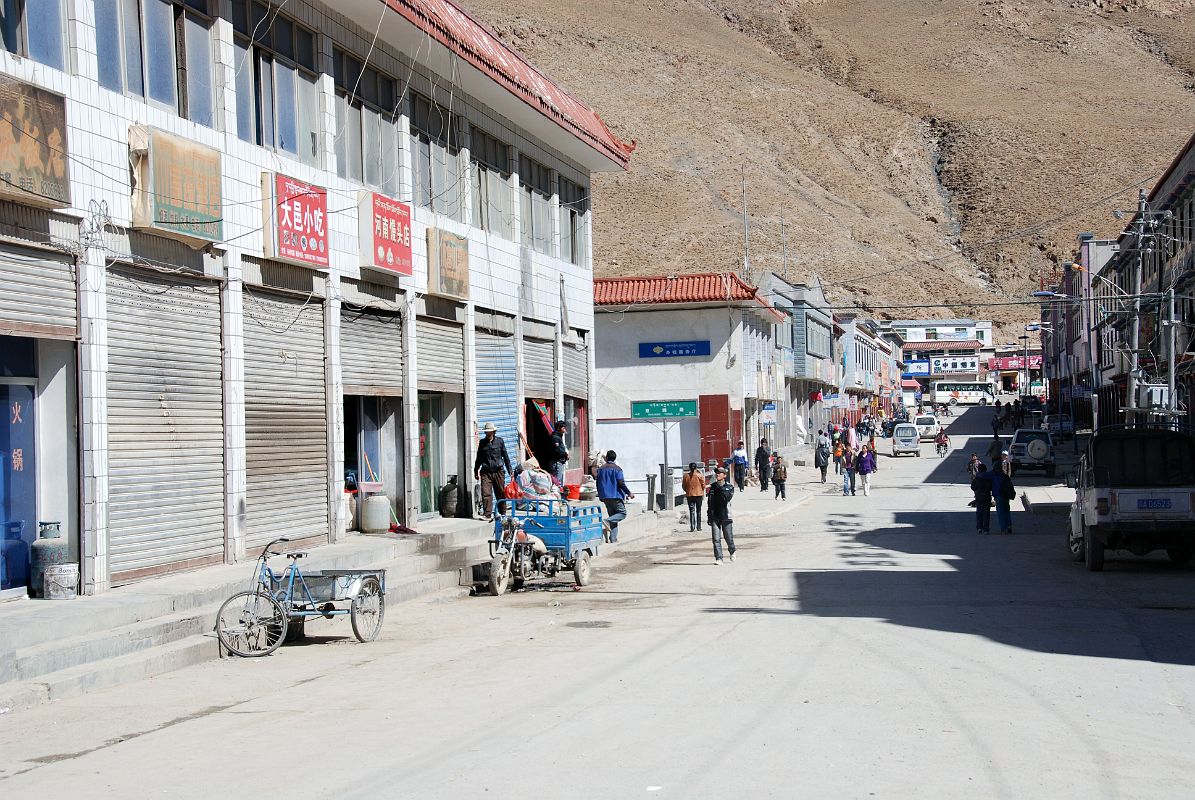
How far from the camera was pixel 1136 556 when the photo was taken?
22.3 meters

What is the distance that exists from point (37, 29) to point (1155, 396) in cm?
2917

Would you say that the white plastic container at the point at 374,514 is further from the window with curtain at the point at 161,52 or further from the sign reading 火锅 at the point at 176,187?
the window with curtain at the point at 161,52

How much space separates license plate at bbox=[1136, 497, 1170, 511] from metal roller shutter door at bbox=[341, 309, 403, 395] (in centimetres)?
1192

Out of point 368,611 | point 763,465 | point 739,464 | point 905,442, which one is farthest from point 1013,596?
point 905,442

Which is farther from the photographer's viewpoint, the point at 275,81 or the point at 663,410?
the point at 663,410

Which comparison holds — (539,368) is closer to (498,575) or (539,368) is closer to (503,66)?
(503,66)

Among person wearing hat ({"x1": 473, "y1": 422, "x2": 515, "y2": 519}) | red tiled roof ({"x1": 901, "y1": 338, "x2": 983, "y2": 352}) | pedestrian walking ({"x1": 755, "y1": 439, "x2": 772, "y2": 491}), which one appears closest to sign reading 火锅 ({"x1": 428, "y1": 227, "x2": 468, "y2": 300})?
person wearing hat ({"x1": 473, "y1": 422, "x2": 515, "y2": 519})

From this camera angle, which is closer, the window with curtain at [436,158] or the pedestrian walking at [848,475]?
the window with curtain at [436,158]

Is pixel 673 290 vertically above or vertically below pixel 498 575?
above

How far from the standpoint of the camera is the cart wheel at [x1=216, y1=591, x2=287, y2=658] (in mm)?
12688

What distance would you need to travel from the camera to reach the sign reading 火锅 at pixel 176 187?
14758 millimetres

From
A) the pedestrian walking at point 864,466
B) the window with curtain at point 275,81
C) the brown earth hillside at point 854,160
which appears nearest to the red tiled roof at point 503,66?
the window with curtain at point 275,81

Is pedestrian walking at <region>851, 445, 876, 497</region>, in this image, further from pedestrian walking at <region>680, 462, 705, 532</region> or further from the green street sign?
pedestrian walking at <region>680, 462, 705, 532</region>

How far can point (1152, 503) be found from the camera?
763 inches
